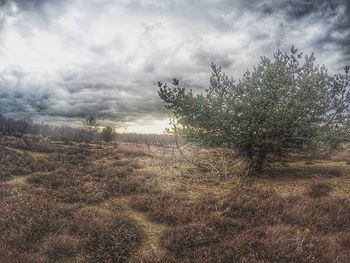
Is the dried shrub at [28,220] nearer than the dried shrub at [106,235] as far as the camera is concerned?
No

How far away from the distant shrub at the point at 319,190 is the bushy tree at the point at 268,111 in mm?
1497

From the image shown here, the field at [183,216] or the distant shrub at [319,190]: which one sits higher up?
the distant shrub at [319,190]

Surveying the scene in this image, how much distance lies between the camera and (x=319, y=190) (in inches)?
434

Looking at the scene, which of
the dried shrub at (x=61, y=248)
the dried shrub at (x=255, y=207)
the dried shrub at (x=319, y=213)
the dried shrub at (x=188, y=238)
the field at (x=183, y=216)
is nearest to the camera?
the dried shrub at (x=61, y=248)

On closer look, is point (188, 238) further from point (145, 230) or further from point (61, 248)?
point (61, 248)

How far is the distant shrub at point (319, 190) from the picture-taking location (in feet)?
35.3

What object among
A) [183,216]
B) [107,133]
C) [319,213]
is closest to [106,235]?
[183,216]

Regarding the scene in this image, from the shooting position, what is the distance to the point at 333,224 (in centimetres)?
842

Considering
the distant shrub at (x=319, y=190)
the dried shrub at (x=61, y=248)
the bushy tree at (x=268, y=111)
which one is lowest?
the dried shrub at (x=61, y=248)

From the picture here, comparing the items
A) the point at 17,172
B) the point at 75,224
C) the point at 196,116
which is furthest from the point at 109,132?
the point at 75,224

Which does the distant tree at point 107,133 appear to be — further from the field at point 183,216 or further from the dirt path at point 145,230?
the dirt path at point 145,230

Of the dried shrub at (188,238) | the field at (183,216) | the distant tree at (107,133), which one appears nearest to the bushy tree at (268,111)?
the field at (183,216)

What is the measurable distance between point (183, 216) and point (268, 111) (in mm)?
5062

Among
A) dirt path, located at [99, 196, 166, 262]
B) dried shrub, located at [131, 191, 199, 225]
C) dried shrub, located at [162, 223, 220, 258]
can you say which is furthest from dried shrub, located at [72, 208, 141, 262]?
dried shrub, located at [131, 191, 199, 225]
